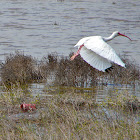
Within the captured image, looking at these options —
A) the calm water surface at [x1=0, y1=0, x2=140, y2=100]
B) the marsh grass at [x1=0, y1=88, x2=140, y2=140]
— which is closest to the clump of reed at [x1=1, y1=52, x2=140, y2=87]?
the marsh grass at [x1=0, y1=88, x2=140, y2=140]

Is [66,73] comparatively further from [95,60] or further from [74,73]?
[95,60]

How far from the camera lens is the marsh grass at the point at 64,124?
19.1 ft

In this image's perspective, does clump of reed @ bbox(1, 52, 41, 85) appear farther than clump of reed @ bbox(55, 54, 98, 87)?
Yes

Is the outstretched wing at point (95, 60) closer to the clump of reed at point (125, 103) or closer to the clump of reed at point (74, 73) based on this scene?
the clump of reed at point (125, 103)

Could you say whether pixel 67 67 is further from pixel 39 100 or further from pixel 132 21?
pixel 132 21

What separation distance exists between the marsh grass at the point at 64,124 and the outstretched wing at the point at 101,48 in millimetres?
1030

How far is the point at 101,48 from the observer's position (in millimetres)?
9148

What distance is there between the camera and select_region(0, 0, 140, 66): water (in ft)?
61.4

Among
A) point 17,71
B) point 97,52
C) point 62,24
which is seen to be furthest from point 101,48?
point 62,24

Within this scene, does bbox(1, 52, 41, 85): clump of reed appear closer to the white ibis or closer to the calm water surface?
the white ibis

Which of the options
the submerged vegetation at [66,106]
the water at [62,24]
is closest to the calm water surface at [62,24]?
the water at [62,24]

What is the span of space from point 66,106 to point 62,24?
18171 mm

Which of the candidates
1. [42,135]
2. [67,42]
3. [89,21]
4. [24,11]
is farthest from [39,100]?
[24,11]

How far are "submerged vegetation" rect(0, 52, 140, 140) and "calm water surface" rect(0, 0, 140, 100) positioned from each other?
356 centimetres
